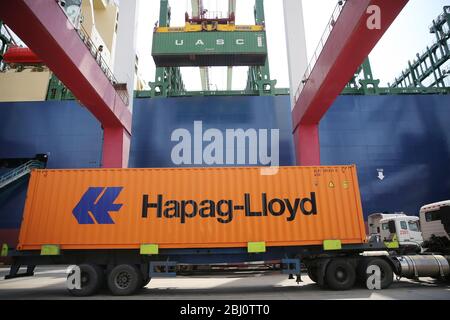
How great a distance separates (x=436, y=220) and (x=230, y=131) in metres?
15.3

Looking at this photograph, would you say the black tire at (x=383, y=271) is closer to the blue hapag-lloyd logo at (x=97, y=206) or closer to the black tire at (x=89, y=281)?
the blue hapag-lloyd logo at (x=97, y=206)

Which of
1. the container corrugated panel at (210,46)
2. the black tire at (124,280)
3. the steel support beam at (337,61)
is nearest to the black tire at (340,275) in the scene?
the black tire at (124,280)

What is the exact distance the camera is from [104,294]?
873 cm

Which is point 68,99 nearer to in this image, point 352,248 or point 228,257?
point 228,257

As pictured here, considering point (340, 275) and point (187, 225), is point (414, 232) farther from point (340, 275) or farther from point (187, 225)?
point (187, 225)

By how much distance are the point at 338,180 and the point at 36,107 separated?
25.7 metres

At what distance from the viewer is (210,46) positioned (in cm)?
2011

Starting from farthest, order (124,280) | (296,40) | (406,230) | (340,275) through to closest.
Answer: (296,40) → (406,230) → (340,275) → (124,280)

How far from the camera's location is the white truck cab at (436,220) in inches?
388

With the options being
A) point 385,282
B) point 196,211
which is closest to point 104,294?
point 196,211

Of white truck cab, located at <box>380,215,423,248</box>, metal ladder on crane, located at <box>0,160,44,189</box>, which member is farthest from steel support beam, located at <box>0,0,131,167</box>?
white truck cab, located at <box>380,215,423,248</box>

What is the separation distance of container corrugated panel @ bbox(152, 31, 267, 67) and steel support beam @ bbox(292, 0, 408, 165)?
Result: 5.53 meters

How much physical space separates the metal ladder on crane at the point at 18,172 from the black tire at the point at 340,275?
22.2 meters

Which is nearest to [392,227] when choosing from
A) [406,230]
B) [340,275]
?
[406,230]
